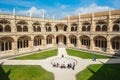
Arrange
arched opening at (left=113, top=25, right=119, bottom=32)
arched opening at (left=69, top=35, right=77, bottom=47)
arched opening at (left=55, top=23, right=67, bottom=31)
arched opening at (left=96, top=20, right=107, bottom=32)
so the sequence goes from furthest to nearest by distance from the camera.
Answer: arched opening at (left=55, top=23, right=67, bottom=31) → arched opening at (left=69, top=35, right=77, bottom=47) → arched opening at (left=96, top=20, right=107, bottom=32) → arched opening at (left=113, top=25, right=119, bottom=32)

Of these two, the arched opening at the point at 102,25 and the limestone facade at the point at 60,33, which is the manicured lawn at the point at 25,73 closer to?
the limestone facade at the point at 60,33

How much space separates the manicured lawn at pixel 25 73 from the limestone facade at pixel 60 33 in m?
12.0

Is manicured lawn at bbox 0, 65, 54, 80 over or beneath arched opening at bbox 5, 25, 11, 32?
beneath

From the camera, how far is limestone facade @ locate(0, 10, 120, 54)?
33.2 m

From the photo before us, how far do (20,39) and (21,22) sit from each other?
16.7 ft

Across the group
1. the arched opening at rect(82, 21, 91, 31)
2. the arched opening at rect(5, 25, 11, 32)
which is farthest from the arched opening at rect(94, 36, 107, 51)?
the arched opening at rect(5, 25, 11, 32)

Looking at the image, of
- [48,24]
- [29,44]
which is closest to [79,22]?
[48,24]

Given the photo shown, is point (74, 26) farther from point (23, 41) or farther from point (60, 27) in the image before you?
→ point (23, 41)

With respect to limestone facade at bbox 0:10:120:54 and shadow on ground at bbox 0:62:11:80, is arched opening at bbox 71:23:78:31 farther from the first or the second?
shadow on ground at bbox 0:62:11:80

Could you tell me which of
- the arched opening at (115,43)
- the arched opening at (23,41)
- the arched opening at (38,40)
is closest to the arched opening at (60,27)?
the arched opening at (38,40)

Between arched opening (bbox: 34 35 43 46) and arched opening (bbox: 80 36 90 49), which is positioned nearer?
arched opening (bbox: 80 36 90 49)

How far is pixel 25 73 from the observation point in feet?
65.9

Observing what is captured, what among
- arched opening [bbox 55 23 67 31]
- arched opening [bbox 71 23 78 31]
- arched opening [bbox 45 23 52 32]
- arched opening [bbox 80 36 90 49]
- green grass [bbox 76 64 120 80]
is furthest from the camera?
arched opening [bbox 55 23 67 31]

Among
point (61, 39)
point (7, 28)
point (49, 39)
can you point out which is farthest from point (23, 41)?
point (61, 39)
